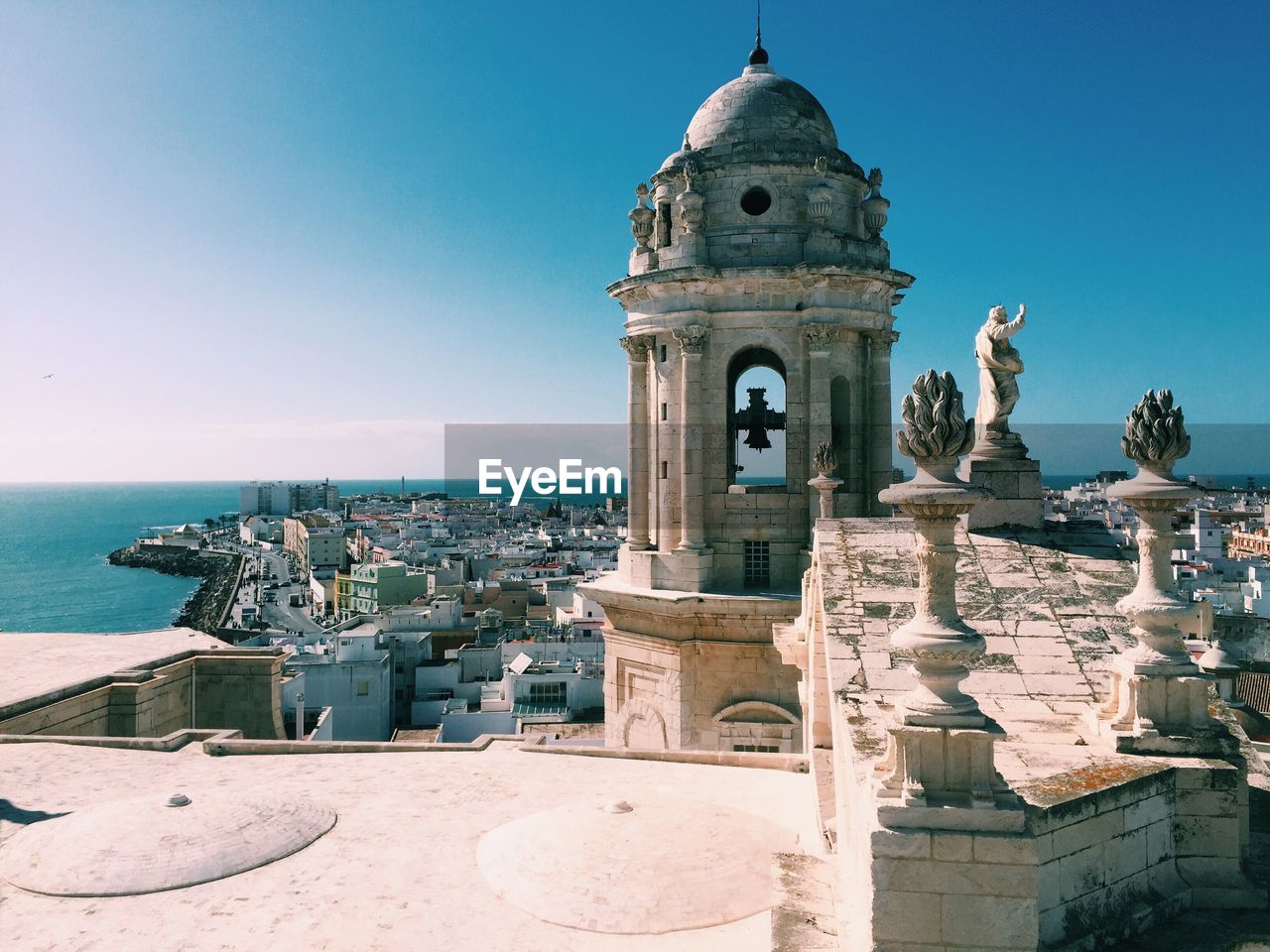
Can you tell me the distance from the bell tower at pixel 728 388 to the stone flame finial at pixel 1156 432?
894cm

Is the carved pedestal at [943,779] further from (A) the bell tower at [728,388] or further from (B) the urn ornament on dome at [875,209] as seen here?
(B) the urn ornament on dome at [875,209]

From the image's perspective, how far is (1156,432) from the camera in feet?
20.5

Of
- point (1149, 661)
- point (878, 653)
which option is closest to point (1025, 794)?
point (1149, 661)

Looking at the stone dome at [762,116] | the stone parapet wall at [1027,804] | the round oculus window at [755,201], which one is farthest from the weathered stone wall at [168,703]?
the stone dome at [762,116]

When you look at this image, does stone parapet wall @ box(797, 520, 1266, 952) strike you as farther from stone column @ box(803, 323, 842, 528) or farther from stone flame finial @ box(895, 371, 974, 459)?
stone column @ box(803, 323, 842, 528)

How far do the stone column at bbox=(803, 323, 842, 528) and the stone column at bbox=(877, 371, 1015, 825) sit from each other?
10437mm

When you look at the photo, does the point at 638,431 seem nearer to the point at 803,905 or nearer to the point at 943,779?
the point at 803,905

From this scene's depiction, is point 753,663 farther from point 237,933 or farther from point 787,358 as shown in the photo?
point 237,933

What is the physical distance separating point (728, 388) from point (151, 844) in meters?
11.1

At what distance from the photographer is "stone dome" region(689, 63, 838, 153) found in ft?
52.1

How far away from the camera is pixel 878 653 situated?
725 cm

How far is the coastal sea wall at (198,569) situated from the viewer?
8412 centimetres

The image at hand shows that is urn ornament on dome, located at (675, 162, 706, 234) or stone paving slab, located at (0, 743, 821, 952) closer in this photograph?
stone paving slab, located at (0, 743, 821, 952)

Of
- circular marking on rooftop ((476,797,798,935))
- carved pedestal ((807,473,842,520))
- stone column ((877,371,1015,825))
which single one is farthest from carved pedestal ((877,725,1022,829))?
carved pedestal ((807,473,842,520))
